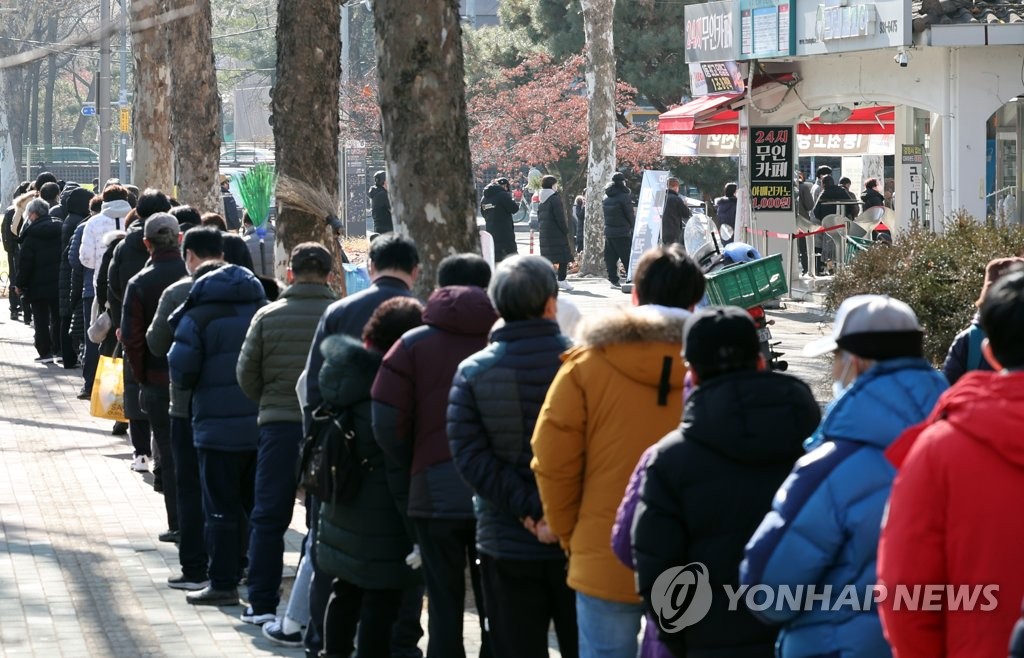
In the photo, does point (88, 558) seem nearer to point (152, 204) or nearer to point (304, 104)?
point (152, 204)

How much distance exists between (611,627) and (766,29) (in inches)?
765

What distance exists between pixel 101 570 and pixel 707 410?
5603 millimetres

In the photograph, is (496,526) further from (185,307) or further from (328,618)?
(185,307)

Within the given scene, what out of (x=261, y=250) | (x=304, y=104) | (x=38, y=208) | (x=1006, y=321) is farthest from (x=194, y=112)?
(x=1006, y=321)

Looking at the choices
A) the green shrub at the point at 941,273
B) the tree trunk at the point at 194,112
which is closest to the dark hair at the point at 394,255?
the green shrub at the point at 941,273

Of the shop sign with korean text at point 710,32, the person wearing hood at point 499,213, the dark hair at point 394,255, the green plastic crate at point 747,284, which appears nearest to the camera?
the dark hair at point 394,255

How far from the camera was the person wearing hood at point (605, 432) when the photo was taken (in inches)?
188

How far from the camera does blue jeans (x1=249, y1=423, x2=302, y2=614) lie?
24.2ft

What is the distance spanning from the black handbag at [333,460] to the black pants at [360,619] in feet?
1.35

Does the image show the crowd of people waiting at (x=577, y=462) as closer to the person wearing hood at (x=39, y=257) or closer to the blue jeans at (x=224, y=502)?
the blue jeans at (x=224, y=502)

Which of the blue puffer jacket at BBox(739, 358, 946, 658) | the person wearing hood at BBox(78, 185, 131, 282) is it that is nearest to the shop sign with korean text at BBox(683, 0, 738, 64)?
the person wearing hood at BBox(78, 185, 131, 282)

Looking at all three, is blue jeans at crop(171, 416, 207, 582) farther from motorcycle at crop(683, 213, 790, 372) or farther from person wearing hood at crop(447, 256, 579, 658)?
motorcycle at crop(683, 213, 790, 372)

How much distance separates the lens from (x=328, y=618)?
20.7 feet

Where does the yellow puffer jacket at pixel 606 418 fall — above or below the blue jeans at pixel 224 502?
above
